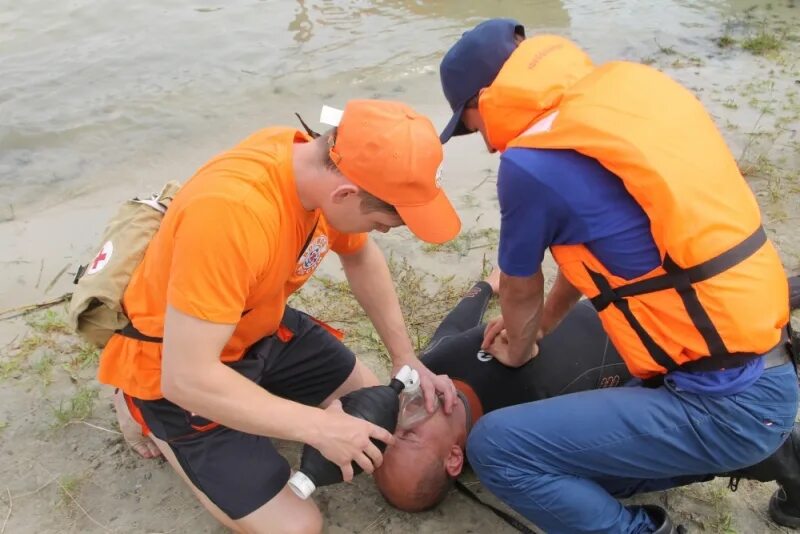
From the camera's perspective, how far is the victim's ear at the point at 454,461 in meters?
2.68

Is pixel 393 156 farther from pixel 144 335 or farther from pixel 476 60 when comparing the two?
pixel 144 335

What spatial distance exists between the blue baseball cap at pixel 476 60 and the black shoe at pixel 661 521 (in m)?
1.53

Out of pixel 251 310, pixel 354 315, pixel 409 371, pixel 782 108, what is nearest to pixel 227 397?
pixel 251 310

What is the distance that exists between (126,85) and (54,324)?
168 inches

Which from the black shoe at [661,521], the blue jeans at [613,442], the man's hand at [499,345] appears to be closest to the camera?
the blue jeans at [613,442]

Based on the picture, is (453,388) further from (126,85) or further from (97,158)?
(126,85)

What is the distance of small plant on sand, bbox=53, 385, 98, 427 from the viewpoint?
312cm

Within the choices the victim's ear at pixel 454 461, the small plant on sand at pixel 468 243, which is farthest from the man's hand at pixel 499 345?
the small plant on sand at pixel 468 243

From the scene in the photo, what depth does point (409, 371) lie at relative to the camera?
8.52ft

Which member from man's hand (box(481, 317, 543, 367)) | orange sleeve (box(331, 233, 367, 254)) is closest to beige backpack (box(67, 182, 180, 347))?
orange sleeve (box(331, 233, 367, 254))

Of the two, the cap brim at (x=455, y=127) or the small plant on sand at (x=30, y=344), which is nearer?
the cap brim at (x=455, y=127)

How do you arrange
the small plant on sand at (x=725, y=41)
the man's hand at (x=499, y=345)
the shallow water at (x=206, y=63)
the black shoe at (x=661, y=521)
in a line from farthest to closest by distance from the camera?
the small plant on sand at (x=725, y=41) → the shallow water at (x=206, y=63) → the man's hand at (x=499, y=345) → the black shoe at (x=661, y=521)

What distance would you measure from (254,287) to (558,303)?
1.28 metres

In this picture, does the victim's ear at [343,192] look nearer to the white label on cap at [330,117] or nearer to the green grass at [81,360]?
the white label on cap at [330,117]
